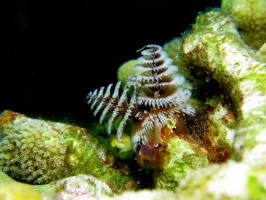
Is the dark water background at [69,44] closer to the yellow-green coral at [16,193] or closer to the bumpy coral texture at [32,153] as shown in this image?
the bumpy coral texture at [32,153]

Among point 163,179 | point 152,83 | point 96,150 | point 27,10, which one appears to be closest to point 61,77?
point 27,10

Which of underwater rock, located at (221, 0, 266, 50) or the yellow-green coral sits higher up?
underwater rock, located at (221, 0, 266, 50)

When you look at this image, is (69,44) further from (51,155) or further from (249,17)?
(249,17)

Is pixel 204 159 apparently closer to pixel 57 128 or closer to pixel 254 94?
pixel 254 94

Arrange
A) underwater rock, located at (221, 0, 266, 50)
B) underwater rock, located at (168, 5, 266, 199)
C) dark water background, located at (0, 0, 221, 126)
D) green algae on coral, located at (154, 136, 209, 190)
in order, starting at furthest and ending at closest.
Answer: dark water background, located at (0, 0, 221, 126) → underwater rock, located at (221, 0, 266, 50) → green algae on coral, located at (154, 136, 209, 190) → underwater rock, located at (168, 5, 266, 199)

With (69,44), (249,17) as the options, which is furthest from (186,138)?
(69,44)

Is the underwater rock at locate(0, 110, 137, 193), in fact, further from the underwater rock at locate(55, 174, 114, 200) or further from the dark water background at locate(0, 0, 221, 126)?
the dark water background at locate(0, 0, 221, 126)

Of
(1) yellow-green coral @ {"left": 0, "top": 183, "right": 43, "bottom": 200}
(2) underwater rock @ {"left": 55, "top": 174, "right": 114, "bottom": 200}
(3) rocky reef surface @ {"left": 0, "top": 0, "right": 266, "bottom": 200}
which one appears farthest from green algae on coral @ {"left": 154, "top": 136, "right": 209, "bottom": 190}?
(1) yellow-green coral @ {"left": 0, "top": 183, "right": 43, "bottom": 200}
